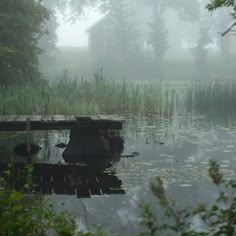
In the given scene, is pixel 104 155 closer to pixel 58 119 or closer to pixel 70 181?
pixel 58 119

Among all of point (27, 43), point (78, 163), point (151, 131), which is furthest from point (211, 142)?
point (27, 43)

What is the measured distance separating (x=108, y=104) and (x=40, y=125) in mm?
5782

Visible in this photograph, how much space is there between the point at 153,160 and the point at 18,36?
28.9ft

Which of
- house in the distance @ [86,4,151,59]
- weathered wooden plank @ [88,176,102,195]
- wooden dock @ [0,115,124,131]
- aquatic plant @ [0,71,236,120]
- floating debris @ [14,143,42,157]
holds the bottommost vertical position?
weathered wooden plank @ [88,176,102,195]

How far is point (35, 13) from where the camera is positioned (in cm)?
1678

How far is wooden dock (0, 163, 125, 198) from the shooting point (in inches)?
274

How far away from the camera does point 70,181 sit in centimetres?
758

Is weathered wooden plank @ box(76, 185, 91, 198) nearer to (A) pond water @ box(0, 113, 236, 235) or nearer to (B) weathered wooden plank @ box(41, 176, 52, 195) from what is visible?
(A) pond water @ box(0, 113, 236, 235)

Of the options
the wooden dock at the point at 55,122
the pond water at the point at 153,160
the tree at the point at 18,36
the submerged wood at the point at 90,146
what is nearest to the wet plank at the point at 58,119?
the wooden dock at the point at 55,122

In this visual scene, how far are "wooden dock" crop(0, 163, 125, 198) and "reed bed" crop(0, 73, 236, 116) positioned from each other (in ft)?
14.6

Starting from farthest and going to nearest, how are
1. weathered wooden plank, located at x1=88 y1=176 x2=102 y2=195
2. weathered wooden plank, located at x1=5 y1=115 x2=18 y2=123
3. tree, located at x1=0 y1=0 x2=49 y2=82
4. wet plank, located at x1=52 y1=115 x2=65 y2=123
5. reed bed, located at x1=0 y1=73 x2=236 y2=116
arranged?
tree, located at x1=0 y1=0 x2=49 y2=82
reed bed, located at x1=0 y1=73 x2=236 y2=116
wet plank, located at x1=52 y1=115 x2=65 y2=123
weathered wooden plank, located at x1=5 y1=115 x2=18 y2=123
weathered wooden plank, located at x1=88 y1=176 x2=102 y2=195

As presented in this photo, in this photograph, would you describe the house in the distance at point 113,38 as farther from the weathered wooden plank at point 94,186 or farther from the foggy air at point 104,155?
the weathered wooden plank at point 94,186

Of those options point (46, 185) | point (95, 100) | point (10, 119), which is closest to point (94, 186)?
point (46, 185)

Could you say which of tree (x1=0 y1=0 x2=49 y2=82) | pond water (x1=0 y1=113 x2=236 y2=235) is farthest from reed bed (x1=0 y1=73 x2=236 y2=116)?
pond water (x1=0 y1=113 x2=236 y2=235)
